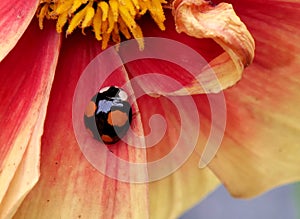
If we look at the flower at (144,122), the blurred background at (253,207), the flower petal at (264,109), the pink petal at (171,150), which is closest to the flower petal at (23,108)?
the flower at (144,122)

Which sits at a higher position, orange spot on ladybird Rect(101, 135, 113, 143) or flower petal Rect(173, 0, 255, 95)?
flower petal Rect(173, 0, 255, 95)

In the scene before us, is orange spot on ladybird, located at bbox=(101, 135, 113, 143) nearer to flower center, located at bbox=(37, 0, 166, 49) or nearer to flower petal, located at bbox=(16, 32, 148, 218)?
flower petal, located at bbox=(16, 32, 148, 218)

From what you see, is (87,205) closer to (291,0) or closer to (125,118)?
(125,118)

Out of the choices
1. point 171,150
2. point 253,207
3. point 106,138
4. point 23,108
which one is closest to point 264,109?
point 171,150

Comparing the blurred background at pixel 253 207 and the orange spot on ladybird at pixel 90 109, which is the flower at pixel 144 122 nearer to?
the orange spot on ladybird at pixel 90 109

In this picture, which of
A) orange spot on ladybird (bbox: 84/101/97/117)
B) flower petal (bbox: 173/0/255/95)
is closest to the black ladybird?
orange spot on ladybird (bbox: 84/101/97/117)

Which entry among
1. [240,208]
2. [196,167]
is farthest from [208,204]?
[196,167]
